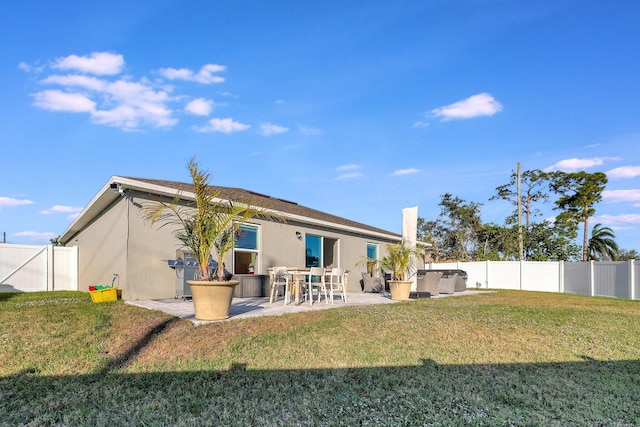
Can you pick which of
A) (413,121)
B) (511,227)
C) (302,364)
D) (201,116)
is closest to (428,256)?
(511,227)

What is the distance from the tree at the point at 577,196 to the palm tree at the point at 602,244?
730mm

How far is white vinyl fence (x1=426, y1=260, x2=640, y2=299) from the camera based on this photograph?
1456cm

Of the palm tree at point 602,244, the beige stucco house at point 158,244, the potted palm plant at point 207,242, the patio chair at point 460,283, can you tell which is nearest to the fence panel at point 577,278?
the patio chair at point 460,283

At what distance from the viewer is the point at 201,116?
1209cm

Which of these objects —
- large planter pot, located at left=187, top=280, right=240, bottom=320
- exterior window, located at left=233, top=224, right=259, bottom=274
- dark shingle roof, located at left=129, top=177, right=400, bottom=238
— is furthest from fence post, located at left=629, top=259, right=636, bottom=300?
large planter pot, located at left=187, top=280, right=240, bottom=320

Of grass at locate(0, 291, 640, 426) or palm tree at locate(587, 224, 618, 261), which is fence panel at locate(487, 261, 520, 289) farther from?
grass at locate(0, 291, 640, 426)

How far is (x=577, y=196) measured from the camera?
2383cm

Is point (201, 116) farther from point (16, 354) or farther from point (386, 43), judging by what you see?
point (16, 354)

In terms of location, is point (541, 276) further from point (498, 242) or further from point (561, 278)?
point (498, 242)

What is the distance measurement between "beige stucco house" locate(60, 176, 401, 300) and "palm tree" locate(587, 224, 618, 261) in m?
16.0

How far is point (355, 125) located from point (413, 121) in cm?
210

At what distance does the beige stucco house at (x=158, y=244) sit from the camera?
8359mm

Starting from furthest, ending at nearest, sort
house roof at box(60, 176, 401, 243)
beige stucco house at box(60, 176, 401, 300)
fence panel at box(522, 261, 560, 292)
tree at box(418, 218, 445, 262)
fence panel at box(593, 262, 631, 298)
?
tree at box(418, 218, 445, 262)
fence panel at box(522, 261, 560, 292)
fence panel at box(593, 262, 631, 298)
beige stucco house at box(60, 176, 401, 300)
house roof at box(60, 176, 401, 243)

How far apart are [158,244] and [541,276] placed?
18.3 metres
